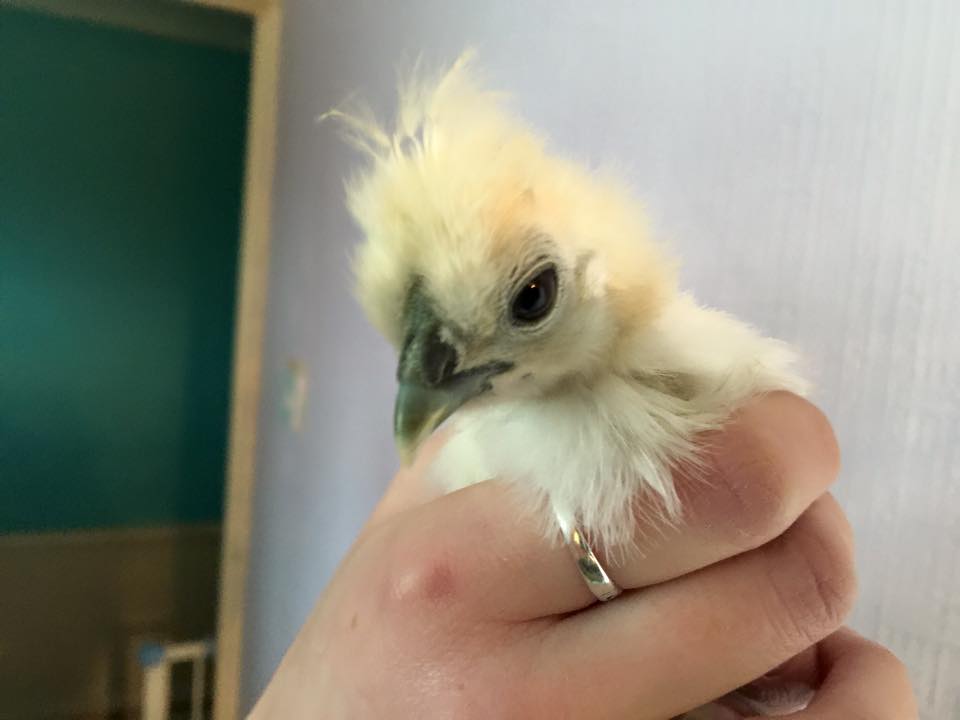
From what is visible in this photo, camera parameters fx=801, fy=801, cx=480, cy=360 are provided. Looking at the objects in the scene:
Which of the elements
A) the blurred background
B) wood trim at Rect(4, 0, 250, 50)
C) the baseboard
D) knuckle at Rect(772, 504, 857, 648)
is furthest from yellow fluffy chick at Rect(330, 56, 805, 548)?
the baseboard

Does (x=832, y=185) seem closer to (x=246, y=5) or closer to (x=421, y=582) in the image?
(x=421, y=582)

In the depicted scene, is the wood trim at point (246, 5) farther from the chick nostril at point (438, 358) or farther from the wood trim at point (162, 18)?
the chick nostril at point (438, 358)

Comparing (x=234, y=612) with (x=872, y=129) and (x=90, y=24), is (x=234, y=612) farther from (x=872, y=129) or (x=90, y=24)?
(x=872, y=129)

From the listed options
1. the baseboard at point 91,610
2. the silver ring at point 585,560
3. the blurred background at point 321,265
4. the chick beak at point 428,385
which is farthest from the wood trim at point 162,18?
the silver ring at point 585,560

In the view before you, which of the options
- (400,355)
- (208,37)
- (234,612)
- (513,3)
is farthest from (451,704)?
(208,37)

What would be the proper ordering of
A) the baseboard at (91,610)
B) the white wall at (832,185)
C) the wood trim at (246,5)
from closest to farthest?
the white wall at (832,185) < the wood trim at (246,5) < the baseboard at (91,610)
